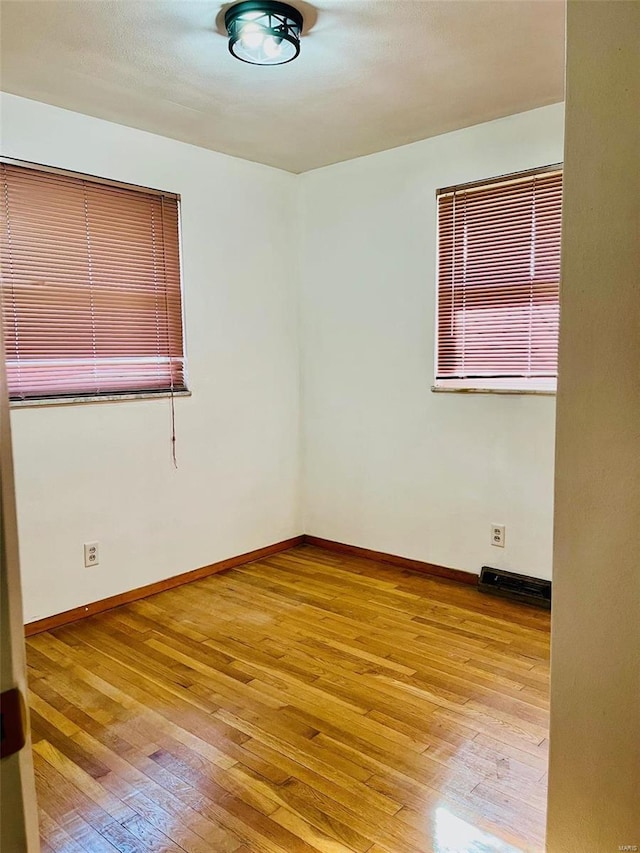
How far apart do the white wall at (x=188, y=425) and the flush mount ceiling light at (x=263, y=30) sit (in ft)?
3.76

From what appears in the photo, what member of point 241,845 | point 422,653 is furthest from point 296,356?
point 241,845

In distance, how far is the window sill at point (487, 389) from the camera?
10.4 feet

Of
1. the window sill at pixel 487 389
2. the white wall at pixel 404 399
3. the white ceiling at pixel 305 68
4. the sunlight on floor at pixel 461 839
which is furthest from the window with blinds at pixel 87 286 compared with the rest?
the sunlight on floor at pixel 461 839

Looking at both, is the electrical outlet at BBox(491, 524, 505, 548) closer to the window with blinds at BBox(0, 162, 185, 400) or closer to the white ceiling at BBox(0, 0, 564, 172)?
the window with blinds at BBox(0, 162, 185, 400)

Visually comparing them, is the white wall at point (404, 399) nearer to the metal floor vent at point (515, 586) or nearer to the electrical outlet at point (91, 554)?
the metal floor vent at point (515, 586)

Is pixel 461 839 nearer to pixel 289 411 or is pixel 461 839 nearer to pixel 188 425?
pixel 188 425

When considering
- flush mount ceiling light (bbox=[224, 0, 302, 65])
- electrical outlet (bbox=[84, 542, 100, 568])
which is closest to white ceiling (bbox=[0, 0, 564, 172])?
flush mount ceiling light (bbox=[224, 0, 302, 65])

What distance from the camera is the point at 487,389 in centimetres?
338

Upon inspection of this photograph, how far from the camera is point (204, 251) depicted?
3.63 m

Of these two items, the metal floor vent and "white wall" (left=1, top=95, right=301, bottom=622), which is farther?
the metal floor vent

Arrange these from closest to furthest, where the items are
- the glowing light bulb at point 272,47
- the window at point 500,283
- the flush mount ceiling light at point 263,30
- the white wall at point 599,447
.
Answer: the white wall at point 599,447 < the flush mount ceiling light at point 263,30 < the glowing light bulb at point 272,47 < the window at point 500,283

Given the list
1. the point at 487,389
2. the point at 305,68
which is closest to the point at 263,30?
the point at 305,68

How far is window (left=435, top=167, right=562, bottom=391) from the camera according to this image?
10.3ft

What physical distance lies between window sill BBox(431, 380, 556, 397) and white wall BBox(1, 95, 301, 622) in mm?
1164
